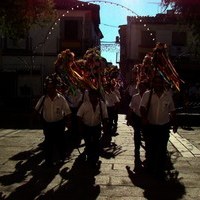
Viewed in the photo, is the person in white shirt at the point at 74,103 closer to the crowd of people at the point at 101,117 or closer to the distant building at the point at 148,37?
the crowd of people at the point at 101,117

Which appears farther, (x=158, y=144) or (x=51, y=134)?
(x=51, y=134)

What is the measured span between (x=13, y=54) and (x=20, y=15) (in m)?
26.3

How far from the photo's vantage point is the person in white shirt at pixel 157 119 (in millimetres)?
9547

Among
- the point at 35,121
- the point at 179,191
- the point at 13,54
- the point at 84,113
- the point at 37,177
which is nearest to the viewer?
the point at 179,191

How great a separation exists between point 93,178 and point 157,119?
59.6 inches

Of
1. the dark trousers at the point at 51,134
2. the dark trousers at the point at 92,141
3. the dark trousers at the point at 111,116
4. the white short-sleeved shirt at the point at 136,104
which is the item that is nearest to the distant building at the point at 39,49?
the dark trousers at the point at 111,116

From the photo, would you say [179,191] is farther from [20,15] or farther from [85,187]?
[20,15]

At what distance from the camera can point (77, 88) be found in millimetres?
13703

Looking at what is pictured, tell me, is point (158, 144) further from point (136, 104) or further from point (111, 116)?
point (111, 116)

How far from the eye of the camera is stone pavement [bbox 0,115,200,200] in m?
7.89

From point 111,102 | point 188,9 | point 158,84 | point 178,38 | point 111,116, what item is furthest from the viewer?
point 178,38

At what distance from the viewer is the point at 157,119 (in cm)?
959

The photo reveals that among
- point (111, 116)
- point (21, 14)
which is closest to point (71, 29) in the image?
point (111, 116)

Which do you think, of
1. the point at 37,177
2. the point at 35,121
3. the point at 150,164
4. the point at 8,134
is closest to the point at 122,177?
the point at 150,164
